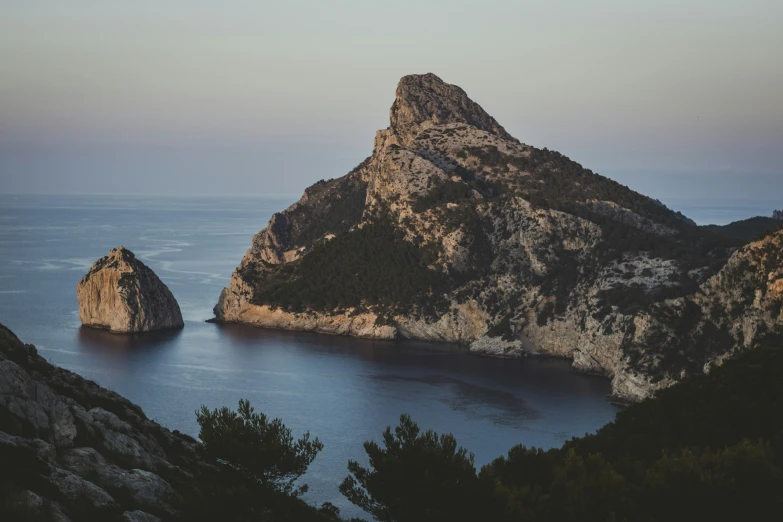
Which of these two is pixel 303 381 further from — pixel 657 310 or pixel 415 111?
pixel 415 111

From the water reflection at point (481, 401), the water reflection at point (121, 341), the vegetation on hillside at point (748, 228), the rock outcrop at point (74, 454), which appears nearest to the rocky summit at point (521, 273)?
the water reflection at point (481, 401)

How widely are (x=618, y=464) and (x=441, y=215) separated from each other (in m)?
69.3

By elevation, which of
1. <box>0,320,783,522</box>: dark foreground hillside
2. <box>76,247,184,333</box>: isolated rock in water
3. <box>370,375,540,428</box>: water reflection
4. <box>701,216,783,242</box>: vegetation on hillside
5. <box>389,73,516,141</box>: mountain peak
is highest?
<box>389,73,516,141</box>: mountain peak

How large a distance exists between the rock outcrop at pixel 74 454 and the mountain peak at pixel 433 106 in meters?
98.2

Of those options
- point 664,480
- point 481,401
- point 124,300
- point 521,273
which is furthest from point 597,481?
point 124,300

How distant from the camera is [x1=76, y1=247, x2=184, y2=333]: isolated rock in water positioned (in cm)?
8912

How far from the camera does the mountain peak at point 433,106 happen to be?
12381 centimetres

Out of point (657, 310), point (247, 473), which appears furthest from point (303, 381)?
point (247, 473)

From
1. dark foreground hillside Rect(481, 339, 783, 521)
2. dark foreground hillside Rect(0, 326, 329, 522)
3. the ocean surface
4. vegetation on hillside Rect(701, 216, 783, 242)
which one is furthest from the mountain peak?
dark foreground hillside Rect(0, 326, 329, 522)

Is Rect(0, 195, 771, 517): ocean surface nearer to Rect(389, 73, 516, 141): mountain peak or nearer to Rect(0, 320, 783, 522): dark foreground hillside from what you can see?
Rect(0, 320, 783, 522): dark foreground hillside

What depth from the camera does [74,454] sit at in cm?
2252

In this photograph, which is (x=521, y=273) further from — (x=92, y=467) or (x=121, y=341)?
(x=92, y=467)

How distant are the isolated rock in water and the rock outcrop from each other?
61718 millimetres

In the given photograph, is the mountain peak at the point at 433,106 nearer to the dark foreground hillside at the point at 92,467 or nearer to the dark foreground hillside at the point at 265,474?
the dark foreground hillside at the point at 265,474
